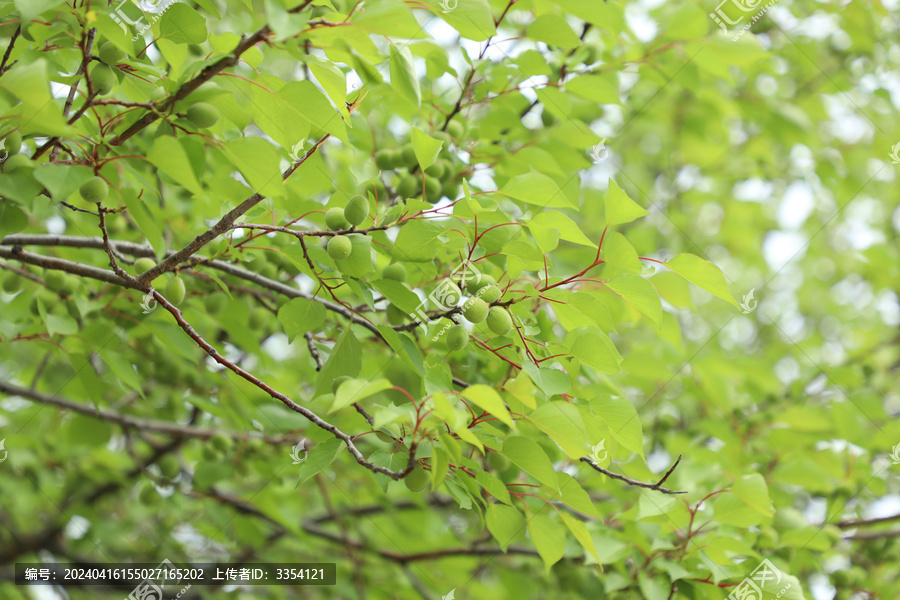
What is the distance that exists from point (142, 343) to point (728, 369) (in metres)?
3.52

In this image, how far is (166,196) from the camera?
3.30 metres

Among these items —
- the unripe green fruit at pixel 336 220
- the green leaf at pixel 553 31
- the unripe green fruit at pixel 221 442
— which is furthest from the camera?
the unripe green fruit at pixel 221 442

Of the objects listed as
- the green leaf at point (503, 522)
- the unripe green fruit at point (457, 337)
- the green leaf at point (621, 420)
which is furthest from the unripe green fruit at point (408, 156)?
the green leaf at point (503, 522)

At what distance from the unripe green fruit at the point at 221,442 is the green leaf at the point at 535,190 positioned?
2.18 meters

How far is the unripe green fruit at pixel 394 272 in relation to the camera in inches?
81.6

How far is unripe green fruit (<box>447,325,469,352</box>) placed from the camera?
1867 millimetres

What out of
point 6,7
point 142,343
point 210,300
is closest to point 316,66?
point 6,7

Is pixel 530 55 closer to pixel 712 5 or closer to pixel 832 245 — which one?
pixel 712 5

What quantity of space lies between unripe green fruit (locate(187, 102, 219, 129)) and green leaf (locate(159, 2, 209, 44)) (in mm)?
324

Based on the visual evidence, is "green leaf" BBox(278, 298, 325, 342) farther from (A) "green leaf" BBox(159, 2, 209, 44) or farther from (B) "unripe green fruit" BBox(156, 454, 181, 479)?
(B) "unripe green fruit" BBox(156, 454, 181, 479)

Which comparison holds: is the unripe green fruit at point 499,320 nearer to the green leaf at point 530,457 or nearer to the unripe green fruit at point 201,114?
the green leaf at point 530,457

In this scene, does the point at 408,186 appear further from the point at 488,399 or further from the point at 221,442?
the point at 221,442

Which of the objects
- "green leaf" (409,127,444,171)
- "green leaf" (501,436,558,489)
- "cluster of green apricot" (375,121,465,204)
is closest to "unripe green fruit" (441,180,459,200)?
"cluster of green apricot" (375,121,465,204)

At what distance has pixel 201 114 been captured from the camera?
69.8 inches
